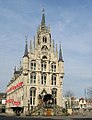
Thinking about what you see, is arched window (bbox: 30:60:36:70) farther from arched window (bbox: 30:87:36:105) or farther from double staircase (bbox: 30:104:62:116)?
double staircase (bbox: 30:104:62:116)

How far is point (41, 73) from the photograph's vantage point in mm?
82250

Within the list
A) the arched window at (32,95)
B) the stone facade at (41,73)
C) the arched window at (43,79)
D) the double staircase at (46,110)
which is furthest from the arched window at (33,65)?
the double staircase at (46,110)

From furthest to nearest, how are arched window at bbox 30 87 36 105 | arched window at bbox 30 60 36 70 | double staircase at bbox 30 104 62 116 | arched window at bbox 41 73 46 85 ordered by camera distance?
1. arched window at bbox 30 60 36 70
2. arched window at bbox 41 73 46 85
3. arched window at bbox 30 87 36 105
4. double staircase at bbox 30 104 62 116

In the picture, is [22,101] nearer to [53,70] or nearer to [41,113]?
[41,113]

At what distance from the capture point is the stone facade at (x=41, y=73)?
262ft

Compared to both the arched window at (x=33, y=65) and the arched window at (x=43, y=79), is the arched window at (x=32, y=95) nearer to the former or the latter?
the arched window at (x=43, y=79)

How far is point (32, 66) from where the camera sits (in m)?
82.6

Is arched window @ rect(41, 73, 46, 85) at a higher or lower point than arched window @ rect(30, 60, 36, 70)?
lower

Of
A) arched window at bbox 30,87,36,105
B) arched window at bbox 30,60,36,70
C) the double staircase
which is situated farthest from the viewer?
arched window at bbox 30,60,36,70

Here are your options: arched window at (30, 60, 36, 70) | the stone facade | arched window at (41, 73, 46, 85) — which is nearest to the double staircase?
the stone facade

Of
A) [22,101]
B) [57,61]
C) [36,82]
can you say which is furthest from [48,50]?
[22,101]

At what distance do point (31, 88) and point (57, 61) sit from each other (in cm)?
1172

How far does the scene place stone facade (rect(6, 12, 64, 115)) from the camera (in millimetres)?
80000

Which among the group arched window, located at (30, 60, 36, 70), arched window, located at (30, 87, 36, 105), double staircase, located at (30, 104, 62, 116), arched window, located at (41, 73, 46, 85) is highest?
arched window, located at (30, 60, 36, 70)
